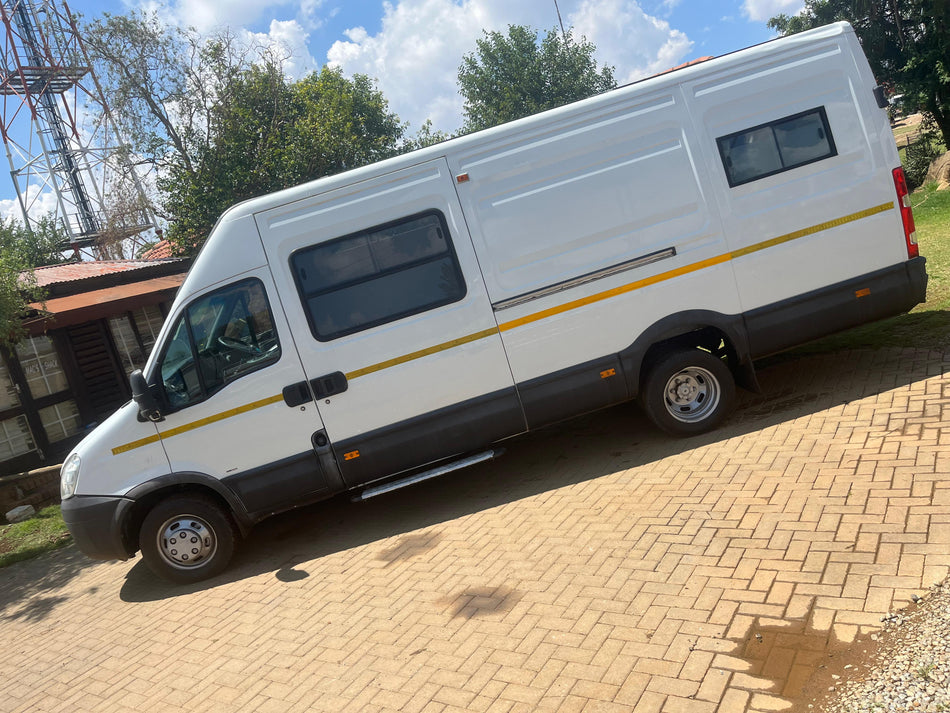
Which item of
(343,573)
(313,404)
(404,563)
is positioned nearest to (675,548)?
(404,563)

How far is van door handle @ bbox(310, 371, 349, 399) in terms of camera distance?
5.73 m

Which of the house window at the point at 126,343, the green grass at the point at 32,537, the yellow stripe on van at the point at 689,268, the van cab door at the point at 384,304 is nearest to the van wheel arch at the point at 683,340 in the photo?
the yellow stripe on van at the point at 689,268

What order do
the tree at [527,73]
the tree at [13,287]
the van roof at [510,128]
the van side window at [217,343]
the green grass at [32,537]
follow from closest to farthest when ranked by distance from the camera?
the van side window at [217,343]
the van roof at [510,128]
the green grass at [32,537]
the tree at [13,287]
the tree at [527,73]

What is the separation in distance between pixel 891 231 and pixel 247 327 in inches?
217

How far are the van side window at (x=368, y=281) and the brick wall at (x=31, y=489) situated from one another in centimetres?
693

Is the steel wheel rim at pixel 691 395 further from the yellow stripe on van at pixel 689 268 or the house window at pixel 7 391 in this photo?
the house window at pixel 7 391

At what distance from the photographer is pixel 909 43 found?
847 inches

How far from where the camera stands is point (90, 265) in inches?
729

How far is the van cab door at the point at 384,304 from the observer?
573 centimetres

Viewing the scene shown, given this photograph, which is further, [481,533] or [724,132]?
[724,132]

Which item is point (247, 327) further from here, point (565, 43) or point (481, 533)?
point (565, 43)

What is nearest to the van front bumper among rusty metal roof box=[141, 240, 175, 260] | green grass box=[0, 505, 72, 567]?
green grass box=[0, 505, 72, 567]

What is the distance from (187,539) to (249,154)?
A: 17.1 meters

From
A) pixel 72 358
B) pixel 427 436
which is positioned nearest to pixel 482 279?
pixel 427 436
